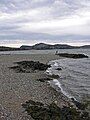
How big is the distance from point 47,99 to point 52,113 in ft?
14.1

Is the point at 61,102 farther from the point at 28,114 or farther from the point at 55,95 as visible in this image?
the point at 28,114

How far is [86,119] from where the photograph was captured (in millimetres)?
Result: 11281

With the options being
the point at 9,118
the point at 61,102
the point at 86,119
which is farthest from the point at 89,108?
the point at 9,118

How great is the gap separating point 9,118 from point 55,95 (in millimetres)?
6551

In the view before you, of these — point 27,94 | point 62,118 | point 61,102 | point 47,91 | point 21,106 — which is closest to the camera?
point 62,118

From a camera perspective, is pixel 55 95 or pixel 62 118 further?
pixel 55 95

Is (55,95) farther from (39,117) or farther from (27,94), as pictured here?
(39,117)

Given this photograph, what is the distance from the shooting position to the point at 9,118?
1094 centimetres

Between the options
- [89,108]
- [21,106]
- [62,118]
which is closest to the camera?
[62,118]

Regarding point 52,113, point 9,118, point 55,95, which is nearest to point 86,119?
point 52,113

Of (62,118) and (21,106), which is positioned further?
(21,106)

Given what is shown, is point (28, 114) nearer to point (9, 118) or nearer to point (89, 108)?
point (9, 118)

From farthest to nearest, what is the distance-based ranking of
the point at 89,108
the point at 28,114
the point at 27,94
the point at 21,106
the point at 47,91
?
the point at 47,91
the point at 27,94
the point at 89,108
the point at 21,106
the point at 28,114

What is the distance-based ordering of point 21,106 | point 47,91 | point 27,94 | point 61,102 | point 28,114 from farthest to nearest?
point 47,91
point 27,94
point 61,102
point 21,106
point 28,114
